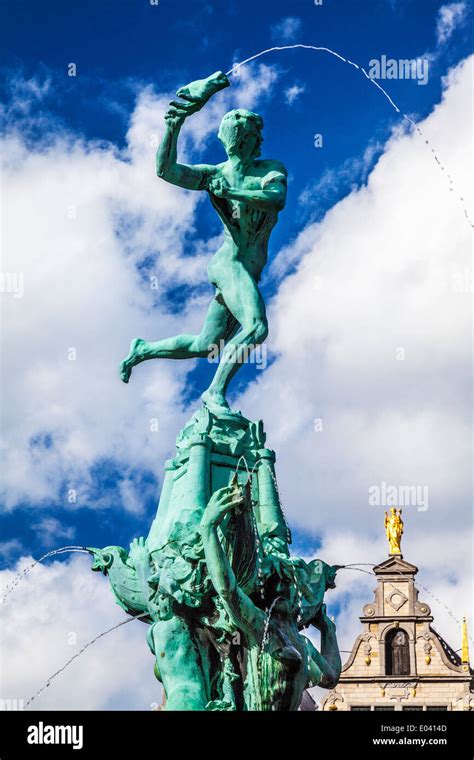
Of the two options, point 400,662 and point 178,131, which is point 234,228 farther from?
point 400,662

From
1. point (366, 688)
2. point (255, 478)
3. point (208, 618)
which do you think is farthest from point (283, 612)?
point (366, 688)

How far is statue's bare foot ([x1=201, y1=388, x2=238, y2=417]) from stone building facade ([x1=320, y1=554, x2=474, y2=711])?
33.3 m

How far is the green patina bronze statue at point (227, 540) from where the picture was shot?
14.2 metres

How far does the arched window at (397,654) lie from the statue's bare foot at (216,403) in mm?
34456

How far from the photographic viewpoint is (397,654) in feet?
163

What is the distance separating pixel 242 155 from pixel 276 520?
13.8ft

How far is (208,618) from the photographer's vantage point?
47.9 feet

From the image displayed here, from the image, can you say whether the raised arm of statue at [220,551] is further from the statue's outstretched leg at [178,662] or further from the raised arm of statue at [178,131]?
the raised arm of statue at [178,131]

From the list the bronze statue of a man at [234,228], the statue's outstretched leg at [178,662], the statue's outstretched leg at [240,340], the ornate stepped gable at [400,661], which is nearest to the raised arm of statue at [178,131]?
the bronze statue of a man at [234,228]

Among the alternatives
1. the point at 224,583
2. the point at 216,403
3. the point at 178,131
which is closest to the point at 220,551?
the point at 224,583

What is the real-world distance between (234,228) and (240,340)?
54.2 inches

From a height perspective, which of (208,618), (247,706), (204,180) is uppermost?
(204,180)
